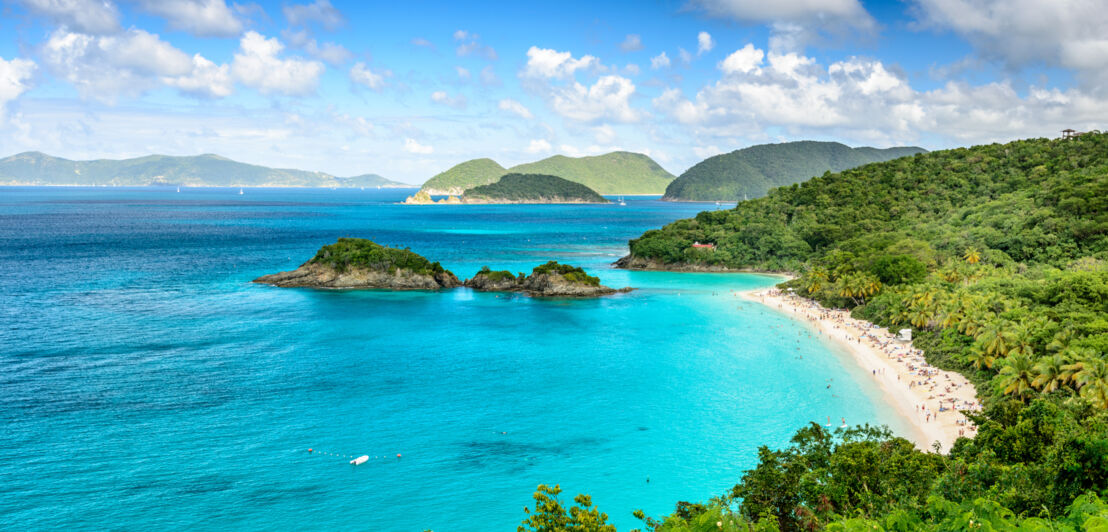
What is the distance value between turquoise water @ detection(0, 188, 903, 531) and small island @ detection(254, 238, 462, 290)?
7.04 meters

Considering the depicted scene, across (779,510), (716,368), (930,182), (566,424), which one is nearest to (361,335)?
(566,424)

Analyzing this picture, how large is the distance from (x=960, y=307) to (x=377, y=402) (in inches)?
1971

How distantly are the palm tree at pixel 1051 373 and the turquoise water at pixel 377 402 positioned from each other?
9.41 meters

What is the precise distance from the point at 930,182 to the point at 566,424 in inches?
4507

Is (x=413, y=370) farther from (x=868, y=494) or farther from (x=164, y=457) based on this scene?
(x=868, y=494)

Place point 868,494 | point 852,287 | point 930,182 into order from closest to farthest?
point 868,494 → point 852,287 → point 930,182

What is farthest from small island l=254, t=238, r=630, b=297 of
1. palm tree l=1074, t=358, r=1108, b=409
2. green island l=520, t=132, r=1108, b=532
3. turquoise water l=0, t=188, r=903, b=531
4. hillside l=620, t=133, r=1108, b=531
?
palm tree l=1074, t=358, r=1108, b=409

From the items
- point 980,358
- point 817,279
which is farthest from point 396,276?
point 980,358

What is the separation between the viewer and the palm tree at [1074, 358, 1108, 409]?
33.4 m

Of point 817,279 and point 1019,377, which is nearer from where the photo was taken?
point 1019,377

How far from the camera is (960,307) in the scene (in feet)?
175

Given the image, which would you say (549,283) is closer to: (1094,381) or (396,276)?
(396,276)

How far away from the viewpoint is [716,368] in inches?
2103

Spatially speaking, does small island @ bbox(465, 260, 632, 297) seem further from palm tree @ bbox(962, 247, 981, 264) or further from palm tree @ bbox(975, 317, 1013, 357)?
palm tree @ bbox(975, 317, 1013, 357)
